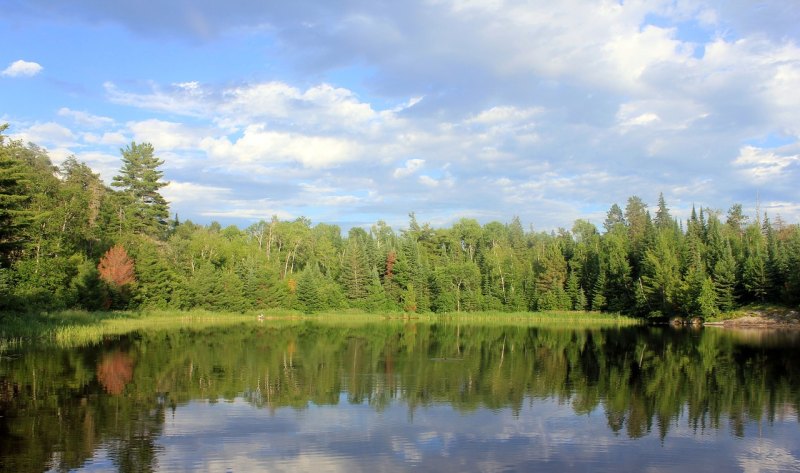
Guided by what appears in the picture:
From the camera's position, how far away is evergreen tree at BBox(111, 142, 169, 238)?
72438 mm

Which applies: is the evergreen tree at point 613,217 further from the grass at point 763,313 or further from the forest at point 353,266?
the grass at point 763,313

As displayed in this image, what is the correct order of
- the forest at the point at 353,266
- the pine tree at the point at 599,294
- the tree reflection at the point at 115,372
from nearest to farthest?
the tree reflection at the point at 115,372 < the forest at the point at 353,266 < the pine tree at the point at 599,294

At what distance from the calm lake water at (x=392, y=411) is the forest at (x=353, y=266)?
24.0m

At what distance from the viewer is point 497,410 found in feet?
55.7

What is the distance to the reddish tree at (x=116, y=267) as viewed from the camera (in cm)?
5553

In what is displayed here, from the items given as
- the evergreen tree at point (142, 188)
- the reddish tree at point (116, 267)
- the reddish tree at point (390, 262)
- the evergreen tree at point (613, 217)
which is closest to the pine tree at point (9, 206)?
the reddish tree at point (116, 267)

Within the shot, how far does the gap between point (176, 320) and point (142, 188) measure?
25.0m

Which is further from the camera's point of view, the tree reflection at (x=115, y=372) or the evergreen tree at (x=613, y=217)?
the evergreen tree at (x=613, y=217)

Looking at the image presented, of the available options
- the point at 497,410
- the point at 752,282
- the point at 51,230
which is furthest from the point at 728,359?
the point at 51,230

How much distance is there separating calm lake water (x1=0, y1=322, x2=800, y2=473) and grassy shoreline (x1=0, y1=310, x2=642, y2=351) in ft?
13.8

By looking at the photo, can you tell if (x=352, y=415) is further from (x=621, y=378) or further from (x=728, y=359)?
(x=728, y=359)

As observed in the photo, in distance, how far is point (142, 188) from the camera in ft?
243

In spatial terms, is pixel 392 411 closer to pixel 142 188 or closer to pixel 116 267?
pixel 116 267

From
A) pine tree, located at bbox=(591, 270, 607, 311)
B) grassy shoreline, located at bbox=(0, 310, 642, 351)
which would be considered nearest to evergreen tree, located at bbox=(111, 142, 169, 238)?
grassy shoreline, located at bbox=(0, 310, 642, 351)
